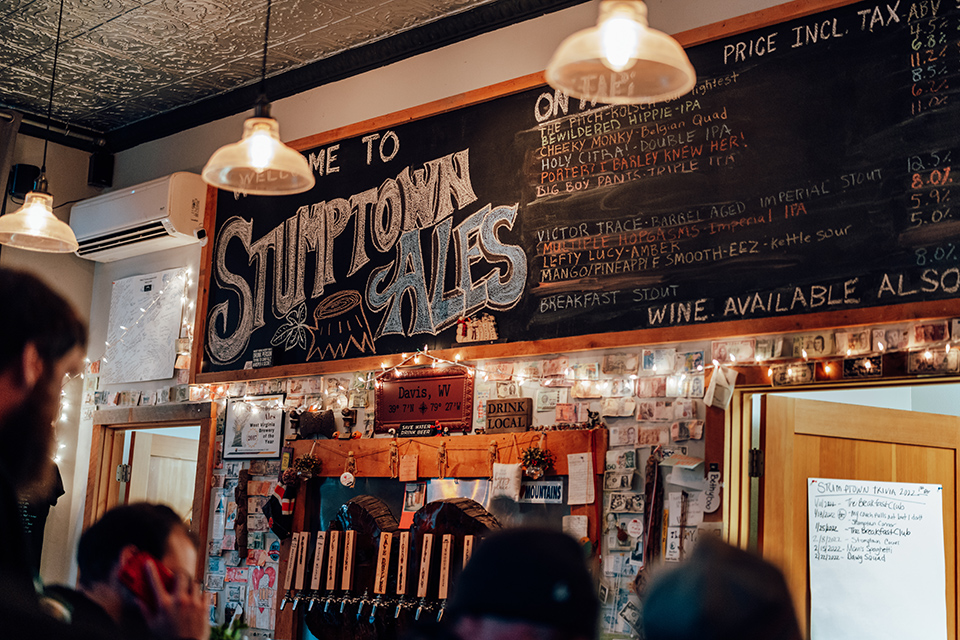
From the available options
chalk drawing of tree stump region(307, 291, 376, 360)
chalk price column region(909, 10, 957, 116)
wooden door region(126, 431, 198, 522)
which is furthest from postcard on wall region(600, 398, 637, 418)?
wooden door region(126, 431, 198, 522)

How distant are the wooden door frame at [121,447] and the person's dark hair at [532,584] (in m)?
5.01

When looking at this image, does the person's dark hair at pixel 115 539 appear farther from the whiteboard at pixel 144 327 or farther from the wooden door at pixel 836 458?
the whiteboard at pixel 144 327

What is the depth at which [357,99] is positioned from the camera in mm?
5910

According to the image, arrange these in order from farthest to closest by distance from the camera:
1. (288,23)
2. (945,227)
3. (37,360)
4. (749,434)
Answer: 1. (288,23)
2. (749,434)
3. (945,227)
4. (37,360)

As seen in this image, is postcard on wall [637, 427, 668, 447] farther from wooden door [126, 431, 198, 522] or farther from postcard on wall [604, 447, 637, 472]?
wooden door [126, 431, 198, 522]

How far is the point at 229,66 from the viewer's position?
623 centimetres

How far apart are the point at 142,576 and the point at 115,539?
0.07 m

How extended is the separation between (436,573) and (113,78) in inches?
156

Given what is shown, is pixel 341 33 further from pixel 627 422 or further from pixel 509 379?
pixel 627 422

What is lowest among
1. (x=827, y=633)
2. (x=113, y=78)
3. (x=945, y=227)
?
(x=827, y=633)

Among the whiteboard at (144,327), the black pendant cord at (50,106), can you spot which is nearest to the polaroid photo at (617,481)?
the black pendant cord at (50,106)

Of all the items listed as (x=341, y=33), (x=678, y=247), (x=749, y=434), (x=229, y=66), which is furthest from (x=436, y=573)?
(x=229, y=66)

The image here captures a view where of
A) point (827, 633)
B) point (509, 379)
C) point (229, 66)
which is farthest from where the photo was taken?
point (229, 66)

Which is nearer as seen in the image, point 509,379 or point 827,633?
point 827,633
